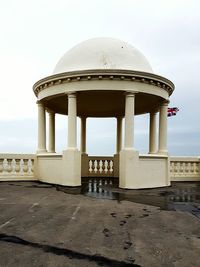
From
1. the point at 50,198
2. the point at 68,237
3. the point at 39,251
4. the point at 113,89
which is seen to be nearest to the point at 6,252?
the point at 39,251

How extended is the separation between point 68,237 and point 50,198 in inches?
167

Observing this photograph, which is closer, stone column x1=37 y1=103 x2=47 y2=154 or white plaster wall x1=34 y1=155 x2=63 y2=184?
white plaster wall x1=34 y1=155 x2=63 y2=184

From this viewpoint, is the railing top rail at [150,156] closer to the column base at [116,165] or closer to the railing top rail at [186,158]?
the railing top rail at [186,158]

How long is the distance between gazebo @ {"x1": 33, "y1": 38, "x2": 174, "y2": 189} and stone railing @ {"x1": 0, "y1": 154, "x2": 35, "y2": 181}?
1.63ft

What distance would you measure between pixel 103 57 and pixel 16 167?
7.43 m

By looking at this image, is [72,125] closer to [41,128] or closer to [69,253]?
[41,128]

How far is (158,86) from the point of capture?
492 inches

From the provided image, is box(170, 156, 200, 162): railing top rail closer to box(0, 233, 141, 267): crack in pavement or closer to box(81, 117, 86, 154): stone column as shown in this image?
box(81, 117, 86, 154): stone column

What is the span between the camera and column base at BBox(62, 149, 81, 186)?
11.9 meters

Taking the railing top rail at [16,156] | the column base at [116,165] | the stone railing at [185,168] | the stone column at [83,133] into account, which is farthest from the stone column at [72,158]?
the stone railing at [185,168]

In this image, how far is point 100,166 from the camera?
17625 mm

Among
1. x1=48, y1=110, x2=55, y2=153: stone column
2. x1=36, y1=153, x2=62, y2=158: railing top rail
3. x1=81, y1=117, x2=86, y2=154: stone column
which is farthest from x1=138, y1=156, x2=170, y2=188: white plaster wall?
x1=48, y1=110, x2=55, y2=153: stone column

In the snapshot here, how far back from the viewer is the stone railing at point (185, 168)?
15.3 meters

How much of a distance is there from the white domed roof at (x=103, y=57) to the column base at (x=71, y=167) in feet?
13.3
